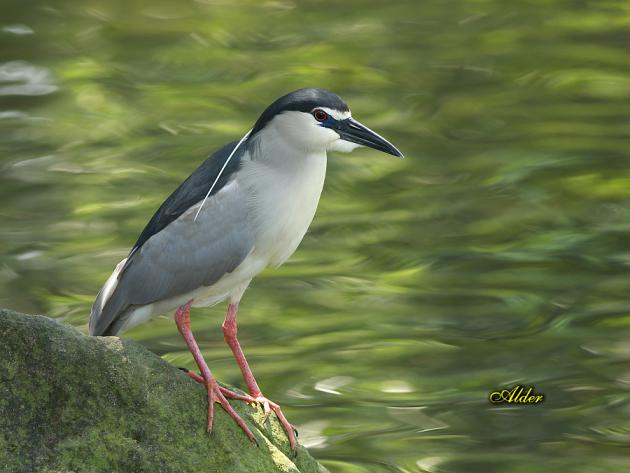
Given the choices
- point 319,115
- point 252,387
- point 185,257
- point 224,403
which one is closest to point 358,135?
point 319,115

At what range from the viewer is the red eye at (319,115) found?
6.82m

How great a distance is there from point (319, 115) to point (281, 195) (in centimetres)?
45

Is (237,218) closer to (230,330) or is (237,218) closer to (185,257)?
(185,257)

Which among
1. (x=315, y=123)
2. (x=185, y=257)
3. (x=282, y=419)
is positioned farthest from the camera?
(x=185, y=257)

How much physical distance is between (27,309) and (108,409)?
16.2 ft

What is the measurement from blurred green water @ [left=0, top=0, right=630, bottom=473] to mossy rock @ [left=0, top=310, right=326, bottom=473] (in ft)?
8.06

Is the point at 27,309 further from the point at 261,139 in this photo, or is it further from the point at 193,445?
the point at 193,445

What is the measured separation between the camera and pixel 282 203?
6723mm

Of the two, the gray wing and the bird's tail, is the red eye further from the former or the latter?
the bird's tail

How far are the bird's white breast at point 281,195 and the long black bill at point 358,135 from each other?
0.55 ft

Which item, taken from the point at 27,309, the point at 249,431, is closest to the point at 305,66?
the point at 27,309
